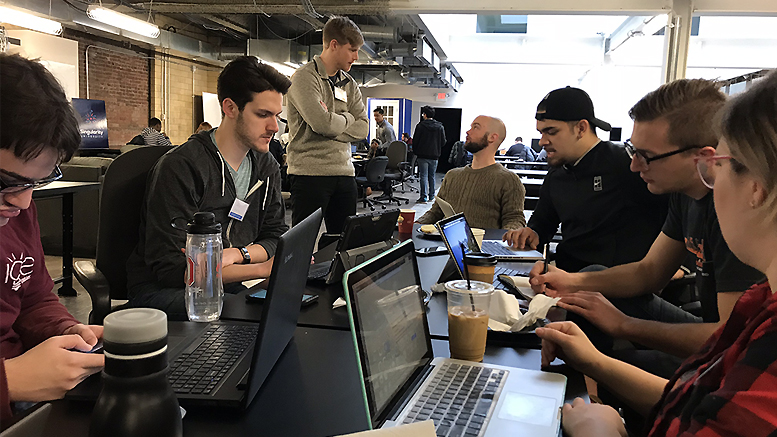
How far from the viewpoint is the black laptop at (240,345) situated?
0.87m

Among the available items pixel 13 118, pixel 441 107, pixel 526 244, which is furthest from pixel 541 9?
pixel 441 107

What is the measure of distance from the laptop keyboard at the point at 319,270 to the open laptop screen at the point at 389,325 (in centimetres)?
69

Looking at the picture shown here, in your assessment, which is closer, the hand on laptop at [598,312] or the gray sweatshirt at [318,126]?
the hand on laptop at [598,312]

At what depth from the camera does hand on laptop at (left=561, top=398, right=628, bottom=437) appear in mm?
847

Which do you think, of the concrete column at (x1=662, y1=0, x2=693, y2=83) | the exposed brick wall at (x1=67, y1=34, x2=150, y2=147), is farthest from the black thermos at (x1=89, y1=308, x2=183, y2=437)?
the exposed brick wall at (x1=67, y1=34, x2=150, y2=147)

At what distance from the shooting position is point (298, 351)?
1.14 m

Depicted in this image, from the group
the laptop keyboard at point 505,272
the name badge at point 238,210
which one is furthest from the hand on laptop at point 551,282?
the name badge at point 238,210

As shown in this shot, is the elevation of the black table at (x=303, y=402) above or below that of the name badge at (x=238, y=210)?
below

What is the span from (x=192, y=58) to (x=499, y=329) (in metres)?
11.7

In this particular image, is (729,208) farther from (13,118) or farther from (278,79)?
(278,79)

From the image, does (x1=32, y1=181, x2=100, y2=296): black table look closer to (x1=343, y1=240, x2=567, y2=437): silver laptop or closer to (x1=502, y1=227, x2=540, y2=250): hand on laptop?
(x1=502, y1=227, x2=540, y2=250): hand on laptop

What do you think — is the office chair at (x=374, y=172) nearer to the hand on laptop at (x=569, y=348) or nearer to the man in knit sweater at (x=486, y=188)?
the man in knit sweater at (x=486, y=188)

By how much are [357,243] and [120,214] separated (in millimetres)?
785

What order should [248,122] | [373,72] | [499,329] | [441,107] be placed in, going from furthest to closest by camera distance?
[441,107]
[373,72]
[248,122]
[499,329]
